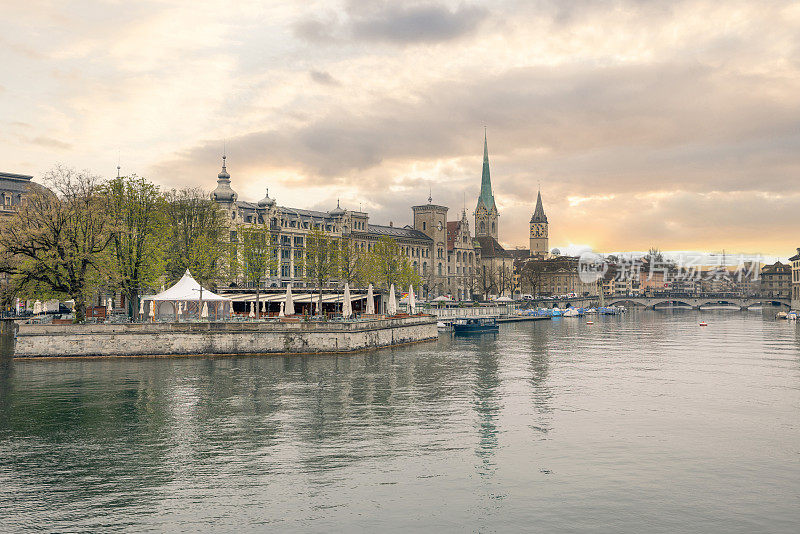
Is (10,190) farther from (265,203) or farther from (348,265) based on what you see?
(348,265)

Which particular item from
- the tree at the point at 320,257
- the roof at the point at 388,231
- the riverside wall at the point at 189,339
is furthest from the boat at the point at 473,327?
the roof at the point at 388,231

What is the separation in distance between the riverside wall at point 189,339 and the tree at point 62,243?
3.41 metres

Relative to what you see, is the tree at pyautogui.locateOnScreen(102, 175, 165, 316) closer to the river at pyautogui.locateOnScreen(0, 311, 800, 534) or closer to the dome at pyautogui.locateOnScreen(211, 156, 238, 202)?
the river at pyautogui.locateOnScreen(0, 311, 800, 534)

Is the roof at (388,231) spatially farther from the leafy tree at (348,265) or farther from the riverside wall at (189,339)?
the riverside wall at (189,339)

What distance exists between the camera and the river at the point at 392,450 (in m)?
24.6

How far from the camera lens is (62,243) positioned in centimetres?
7006

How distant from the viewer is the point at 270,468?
29.6m

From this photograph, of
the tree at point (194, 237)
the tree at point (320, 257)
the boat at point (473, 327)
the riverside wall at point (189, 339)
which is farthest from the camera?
the boat at point (473, 327)

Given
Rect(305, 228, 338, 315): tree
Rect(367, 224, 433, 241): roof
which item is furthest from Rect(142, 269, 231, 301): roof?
Rect(367, 224, 433, 241): roof

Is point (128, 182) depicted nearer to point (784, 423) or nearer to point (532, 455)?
point (532, 455)

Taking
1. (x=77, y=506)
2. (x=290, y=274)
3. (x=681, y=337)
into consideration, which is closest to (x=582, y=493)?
(x=77, y=506)

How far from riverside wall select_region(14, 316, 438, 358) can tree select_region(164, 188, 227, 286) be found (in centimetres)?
1988

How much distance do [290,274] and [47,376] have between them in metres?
98.1

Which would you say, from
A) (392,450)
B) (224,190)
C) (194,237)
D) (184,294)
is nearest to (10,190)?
(224,190)
